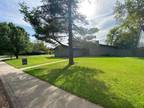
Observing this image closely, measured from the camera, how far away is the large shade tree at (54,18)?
19078mm

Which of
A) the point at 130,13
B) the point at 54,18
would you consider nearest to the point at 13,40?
the point at 54,18

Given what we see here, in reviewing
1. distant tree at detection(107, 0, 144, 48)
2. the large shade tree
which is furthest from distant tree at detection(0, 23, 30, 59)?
distant tree at detection(107, 0, 144, 48)

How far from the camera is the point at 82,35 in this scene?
2078cm

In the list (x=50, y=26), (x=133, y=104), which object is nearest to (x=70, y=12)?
(x=50, y=26)

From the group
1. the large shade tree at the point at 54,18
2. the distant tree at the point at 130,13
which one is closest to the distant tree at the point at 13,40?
the large shade tree at the point at 54,18

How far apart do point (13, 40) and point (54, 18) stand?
25.8m

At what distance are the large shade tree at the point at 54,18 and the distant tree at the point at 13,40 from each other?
23456 mm

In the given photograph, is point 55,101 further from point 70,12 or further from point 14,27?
point 14,27

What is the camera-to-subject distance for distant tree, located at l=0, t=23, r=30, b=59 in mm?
41719

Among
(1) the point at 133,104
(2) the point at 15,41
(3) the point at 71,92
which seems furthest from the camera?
(2) the point at 15,41

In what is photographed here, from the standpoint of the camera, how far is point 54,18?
763 inches

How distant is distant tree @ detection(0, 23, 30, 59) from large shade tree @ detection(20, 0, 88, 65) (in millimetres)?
23456

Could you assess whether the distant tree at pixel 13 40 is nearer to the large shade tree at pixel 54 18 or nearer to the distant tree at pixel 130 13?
the large shade tree at pixel 54 18

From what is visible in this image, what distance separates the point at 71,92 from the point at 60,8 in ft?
43.0
